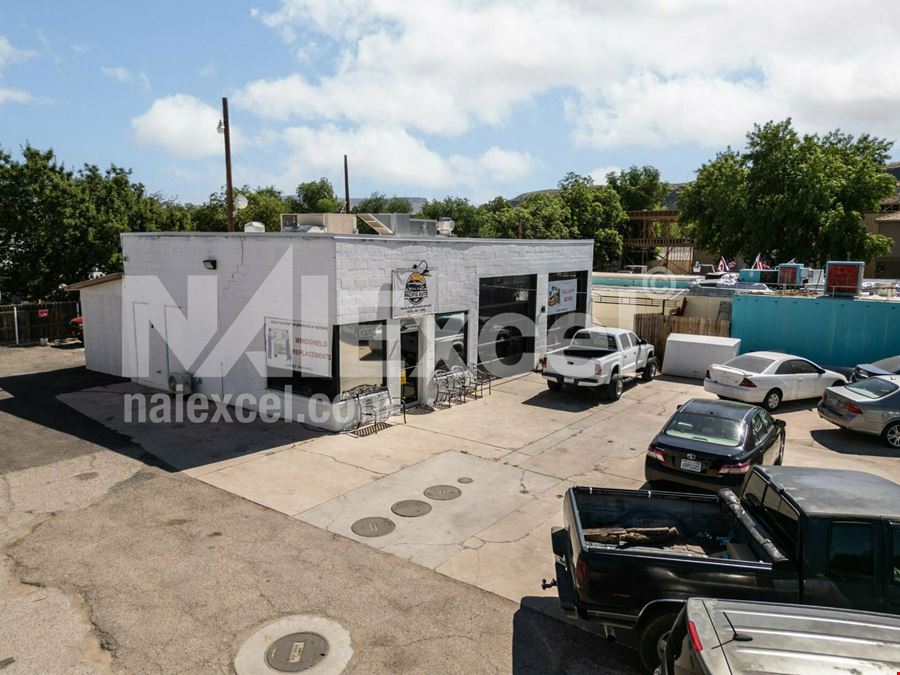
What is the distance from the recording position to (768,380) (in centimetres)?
1530

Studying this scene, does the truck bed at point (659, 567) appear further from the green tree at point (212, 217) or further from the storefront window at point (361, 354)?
the green tree at point (212, 217)

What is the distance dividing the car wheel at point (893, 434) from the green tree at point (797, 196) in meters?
27.4

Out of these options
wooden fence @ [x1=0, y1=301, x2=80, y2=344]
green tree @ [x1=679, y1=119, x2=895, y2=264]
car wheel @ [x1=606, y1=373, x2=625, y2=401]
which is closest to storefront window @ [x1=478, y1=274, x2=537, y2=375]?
car wheel @ [x1=606, y1=373, x2=625, y2=401]

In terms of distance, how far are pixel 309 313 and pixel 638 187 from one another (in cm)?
7238

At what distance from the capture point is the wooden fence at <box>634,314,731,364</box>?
20.8 metres

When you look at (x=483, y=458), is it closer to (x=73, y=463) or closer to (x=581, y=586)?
(x=581, y=586)

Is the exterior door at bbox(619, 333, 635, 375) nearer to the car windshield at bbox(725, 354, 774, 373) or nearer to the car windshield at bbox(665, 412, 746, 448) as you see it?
the car windshield at bbox(725, 354, 774, 373)

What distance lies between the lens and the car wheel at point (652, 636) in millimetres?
5406

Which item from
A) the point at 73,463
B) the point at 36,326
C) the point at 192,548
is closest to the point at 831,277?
the point at 192,548

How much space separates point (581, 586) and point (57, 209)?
1092 inches

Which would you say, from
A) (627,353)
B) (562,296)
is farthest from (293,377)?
(562,296)

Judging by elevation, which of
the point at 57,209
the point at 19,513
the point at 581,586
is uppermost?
the point at 57,209

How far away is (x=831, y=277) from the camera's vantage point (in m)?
19.2

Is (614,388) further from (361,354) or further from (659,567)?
(659,567)
